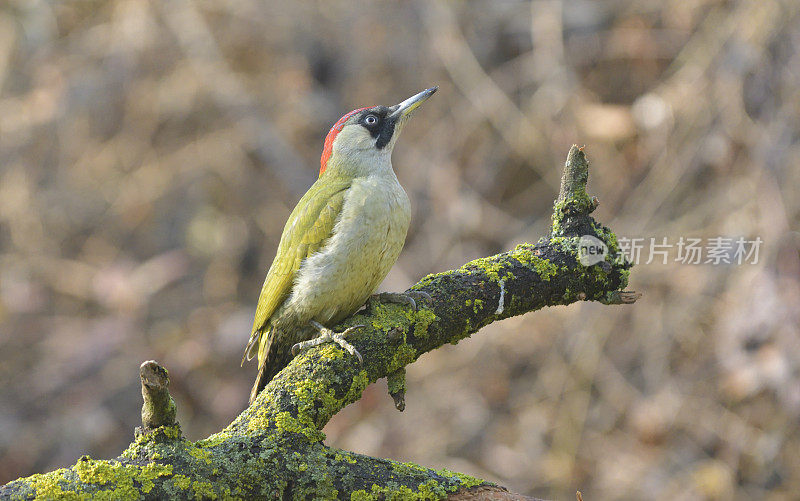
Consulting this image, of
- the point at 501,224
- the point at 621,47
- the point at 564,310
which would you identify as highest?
the point at 621,47

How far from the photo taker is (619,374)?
5992mm

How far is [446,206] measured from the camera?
22.0 feet

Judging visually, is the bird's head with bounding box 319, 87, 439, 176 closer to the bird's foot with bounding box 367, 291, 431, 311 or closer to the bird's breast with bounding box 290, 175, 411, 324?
the bird's breast with bounding box 290, 175, 411, 324

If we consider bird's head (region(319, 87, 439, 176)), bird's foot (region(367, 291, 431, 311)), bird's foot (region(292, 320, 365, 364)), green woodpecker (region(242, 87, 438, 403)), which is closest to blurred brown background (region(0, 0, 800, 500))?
bird's head (region(319, 87, 439, 176))

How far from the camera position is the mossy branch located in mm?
1830

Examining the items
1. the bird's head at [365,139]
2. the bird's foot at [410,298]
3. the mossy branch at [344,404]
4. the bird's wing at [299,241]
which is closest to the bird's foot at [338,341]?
the mossy branch at [344,404]

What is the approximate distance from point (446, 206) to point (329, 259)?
385 centimetres

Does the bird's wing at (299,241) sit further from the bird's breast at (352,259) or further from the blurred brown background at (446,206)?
the blurred brown background at (446,206)

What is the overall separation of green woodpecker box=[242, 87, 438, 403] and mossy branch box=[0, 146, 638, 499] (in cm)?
15

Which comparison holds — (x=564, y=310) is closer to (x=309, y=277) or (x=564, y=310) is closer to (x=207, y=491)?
(x=309, y=277)

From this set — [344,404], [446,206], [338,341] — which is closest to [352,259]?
[338,341]

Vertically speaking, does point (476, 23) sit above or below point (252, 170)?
above

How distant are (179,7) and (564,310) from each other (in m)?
3.93

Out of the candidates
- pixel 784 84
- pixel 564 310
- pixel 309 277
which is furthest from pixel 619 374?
pixel 309 277
